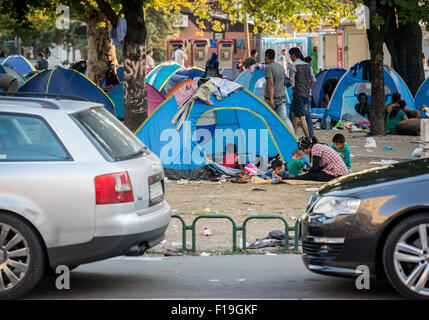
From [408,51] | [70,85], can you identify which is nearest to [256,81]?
[408,51]

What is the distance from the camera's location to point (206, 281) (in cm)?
711

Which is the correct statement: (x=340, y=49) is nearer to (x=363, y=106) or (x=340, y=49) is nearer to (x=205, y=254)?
(x=363, y=106)

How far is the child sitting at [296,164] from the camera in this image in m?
13.2

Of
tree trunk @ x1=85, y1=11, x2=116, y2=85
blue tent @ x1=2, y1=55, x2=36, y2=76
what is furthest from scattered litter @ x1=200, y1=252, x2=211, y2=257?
blue tent @ x1=2, y1=55, x2=36, y2=76

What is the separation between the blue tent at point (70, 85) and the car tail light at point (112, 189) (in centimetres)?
1397

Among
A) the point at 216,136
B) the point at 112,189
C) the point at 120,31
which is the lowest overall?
the point at 216,136

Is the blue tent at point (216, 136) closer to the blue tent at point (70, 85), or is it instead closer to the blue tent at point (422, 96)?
the blue tent at point (70, 85)

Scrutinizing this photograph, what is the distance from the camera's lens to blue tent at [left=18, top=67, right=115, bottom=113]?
20.2 metres

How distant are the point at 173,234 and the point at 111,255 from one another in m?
3.26

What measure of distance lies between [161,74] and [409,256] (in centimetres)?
1872

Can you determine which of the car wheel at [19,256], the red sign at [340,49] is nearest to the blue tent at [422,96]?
the red sign at [340,49]

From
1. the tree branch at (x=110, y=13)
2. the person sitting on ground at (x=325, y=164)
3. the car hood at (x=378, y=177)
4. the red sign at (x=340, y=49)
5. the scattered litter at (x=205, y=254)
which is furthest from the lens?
the red sign at (x=340, y=49)

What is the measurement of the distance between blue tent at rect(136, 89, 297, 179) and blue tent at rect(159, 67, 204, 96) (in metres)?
8.37
